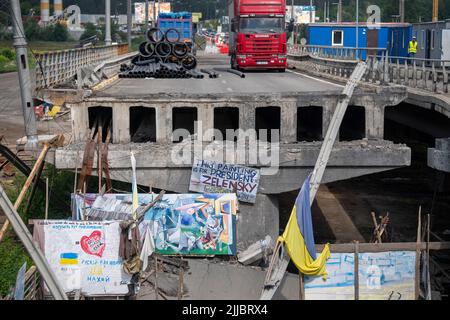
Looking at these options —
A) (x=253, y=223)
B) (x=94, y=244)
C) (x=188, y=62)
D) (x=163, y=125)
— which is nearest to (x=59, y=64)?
(x=163, y=125)

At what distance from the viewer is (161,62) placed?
1409 inches

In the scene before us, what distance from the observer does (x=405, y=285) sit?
17.7m

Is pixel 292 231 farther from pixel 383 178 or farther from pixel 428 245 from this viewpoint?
pixel 383 178

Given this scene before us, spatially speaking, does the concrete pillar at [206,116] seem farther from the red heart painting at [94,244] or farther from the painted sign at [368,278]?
the painted sign at [368,278]

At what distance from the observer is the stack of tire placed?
34375mm

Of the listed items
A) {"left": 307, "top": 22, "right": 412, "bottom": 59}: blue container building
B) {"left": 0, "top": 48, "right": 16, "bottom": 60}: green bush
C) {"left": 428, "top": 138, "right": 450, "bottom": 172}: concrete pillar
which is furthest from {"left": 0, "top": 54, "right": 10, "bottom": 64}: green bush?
{"left": 428, "top": 138, "right": 450, "bottom": 172}: concrete pillar

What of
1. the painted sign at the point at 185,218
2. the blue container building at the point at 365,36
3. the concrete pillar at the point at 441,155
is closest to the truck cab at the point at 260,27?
the concrete pillar at the point at 441,155

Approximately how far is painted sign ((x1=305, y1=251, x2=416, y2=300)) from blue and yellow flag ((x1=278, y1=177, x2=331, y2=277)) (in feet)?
1.16

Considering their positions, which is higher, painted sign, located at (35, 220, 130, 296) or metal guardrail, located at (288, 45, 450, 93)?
metal guardrail, located at (288, 45, 450, 93)

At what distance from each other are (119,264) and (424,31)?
1657 inches

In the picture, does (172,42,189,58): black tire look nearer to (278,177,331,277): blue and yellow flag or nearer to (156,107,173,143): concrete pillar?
(156,107,173,143): concrete pillar

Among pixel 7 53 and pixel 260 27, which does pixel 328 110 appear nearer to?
pixel 260 27

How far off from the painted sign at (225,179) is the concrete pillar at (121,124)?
211 centimetres

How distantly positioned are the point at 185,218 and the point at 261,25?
21360 millimetres
